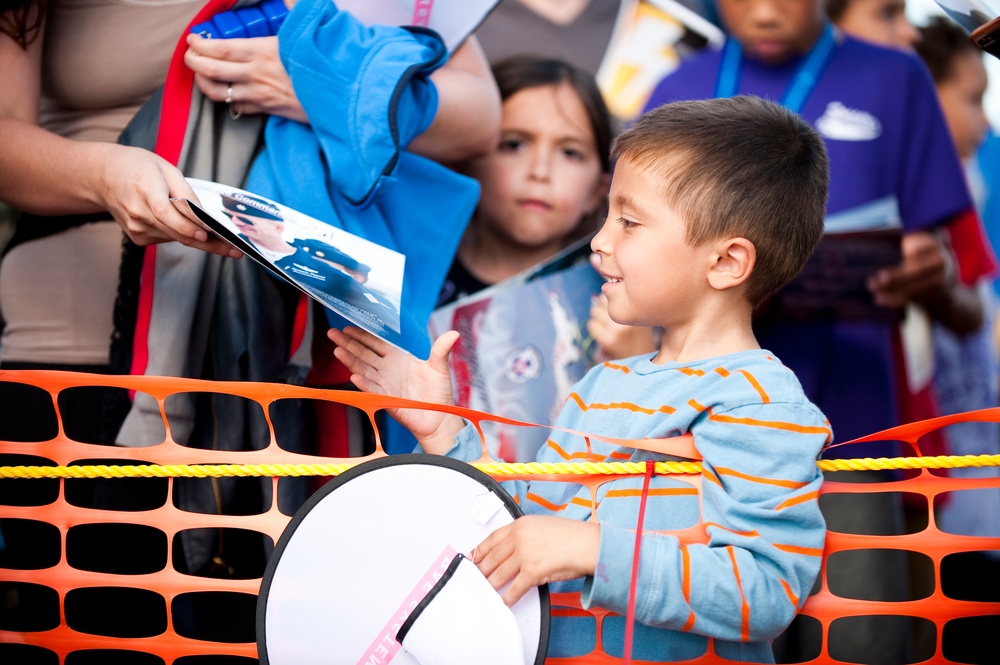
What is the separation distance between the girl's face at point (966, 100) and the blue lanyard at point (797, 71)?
1.35ft

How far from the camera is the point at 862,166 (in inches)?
82.4

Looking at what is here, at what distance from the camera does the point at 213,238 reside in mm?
1278

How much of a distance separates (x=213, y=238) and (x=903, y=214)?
166cm

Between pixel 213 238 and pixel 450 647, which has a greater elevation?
pixel 213 238

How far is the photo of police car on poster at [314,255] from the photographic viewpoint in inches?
44.3

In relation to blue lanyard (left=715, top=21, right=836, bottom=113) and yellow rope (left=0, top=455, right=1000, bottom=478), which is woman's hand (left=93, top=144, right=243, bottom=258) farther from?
blue lanyard (left=715, top=21, right=836, bottom=113)

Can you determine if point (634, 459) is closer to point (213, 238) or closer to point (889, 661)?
point (213, 238)

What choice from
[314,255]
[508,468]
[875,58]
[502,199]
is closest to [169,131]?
[314,255]

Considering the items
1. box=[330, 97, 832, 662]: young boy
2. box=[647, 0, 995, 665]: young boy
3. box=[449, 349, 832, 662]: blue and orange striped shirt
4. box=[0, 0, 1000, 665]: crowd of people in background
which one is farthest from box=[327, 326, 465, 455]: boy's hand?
box=[647, 0, 995, 665]: young boy

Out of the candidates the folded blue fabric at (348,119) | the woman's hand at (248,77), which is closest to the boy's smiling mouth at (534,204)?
the folded blue fabric at (348,119)

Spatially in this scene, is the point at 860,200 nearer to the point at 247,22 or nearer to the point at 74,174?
the point at 247,22

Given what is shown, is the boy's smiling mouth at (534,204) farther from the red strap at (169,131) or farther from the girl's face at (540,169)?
the red strap at (169,131)

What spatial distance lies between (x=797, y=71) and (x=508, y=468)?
1452 mm

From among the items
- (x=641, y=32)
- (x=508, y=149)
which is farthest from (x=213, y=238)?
(x=641, y=32)
